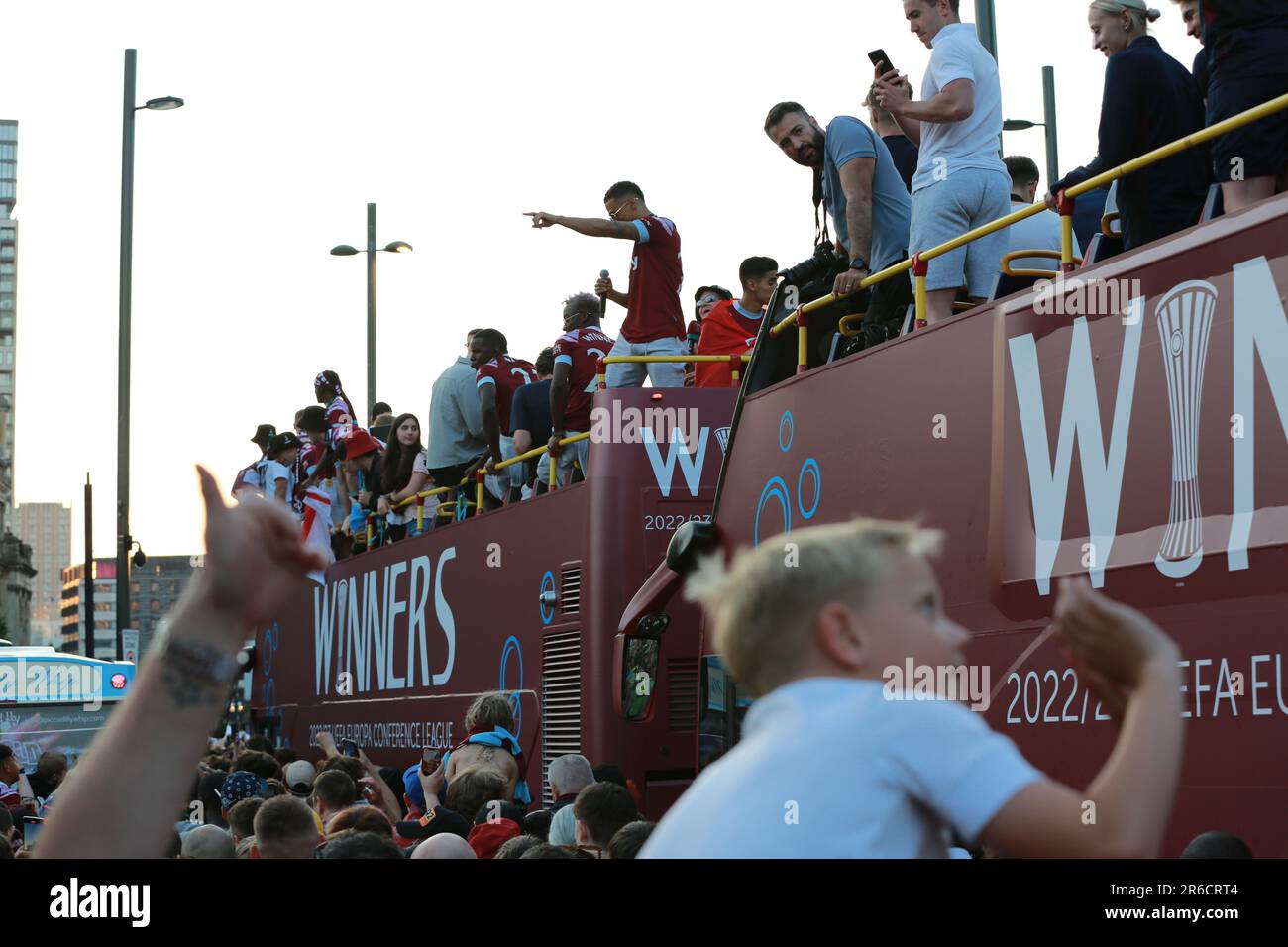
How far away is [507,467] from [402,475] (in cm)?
313

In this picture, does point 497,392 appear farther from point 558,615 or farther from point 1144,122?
point 1144,122

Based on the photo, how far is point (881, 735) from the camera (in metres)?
1.81

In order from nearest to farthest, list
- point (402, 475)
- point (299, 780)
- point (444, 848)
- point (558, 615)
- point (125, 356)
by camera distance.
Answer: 1. point (444, 848)
2. point (299, 780)
3. point (558, 615)
4. point (402, 475)
5. point (125, 356)

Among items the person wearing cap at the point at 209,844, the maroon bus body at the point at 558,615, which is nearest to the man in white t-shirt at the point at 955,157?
the maroon bus body at the point at 558,615

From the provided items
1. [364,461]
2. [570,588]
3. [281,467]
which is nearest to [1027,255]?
[570,588]

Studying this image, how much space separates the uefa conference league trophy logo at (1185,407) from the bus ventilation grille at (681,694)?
216 inches

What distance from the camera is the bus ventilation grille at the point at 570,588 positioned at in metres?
11.1

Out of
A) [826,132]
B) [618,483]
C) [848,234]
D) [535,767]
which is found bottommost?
[535,767]

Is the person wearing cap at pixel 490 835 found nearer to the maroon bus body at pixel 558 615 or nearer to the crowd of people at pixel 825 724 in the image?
the maroon bus body at pixel 558 615

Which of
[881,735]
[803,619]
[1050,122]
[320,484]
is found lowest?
[881,735]
